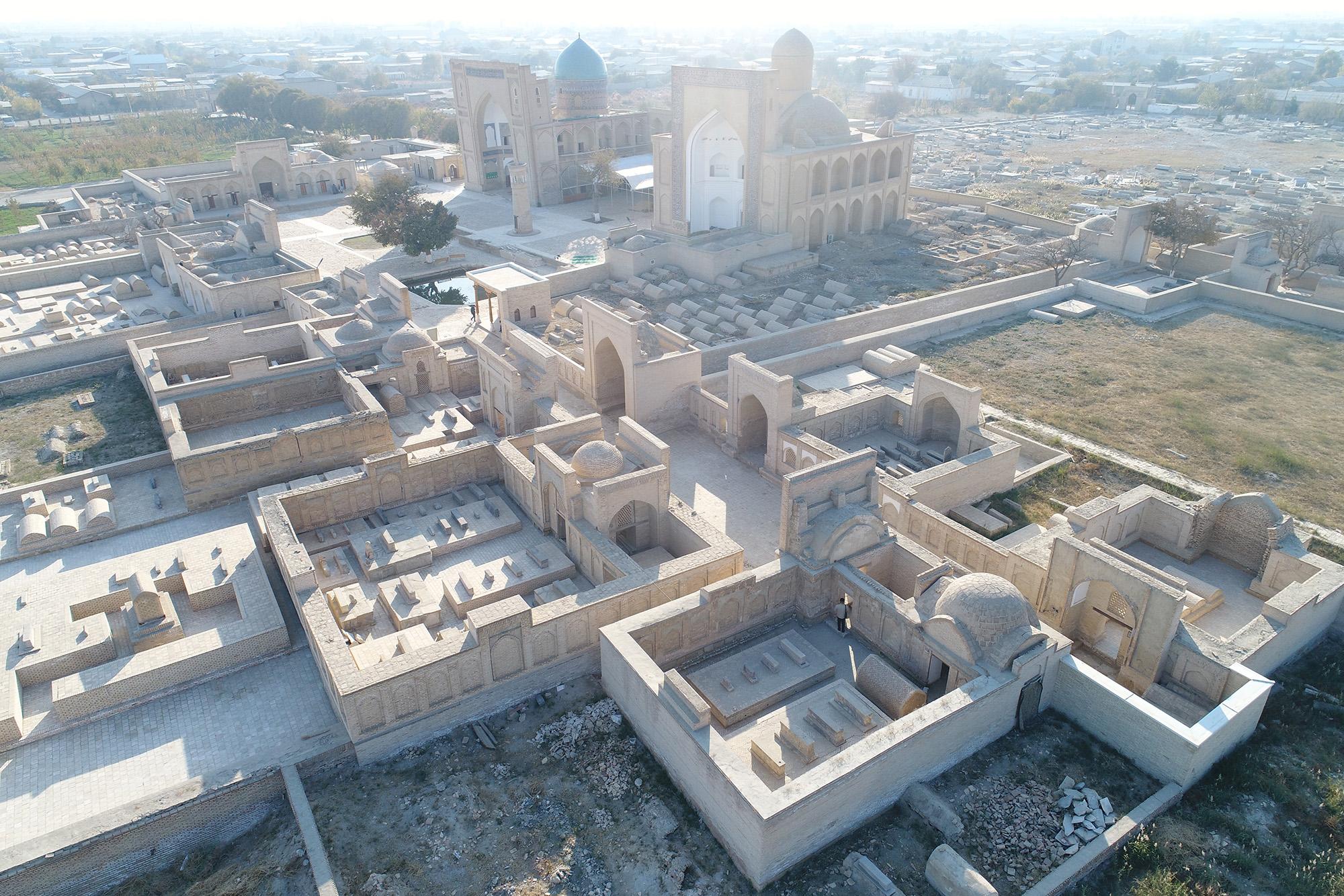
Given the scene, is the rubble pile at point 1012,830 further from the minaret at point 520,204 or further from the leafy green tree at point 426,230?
the minaret at point 520,204

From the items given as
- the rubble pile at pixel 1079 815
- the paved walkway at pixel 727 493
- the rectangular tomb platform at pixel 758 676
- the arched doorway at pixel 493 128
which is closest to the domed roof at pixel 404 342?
the paved walkway at pixel 727 493

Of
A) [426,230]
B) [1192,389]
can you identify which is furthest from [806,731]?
[426,230]

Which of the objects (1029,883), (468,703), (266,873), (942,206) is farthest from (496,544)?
(942,206)

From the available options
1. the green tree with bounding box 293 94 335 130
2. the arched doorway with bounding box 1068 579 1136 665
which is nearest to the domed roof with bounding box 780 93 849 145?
the arched doorway with bounding box 1068 579 1136 665

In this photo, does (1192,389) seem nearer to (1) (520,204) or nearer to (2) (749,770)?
(2) (749,770)

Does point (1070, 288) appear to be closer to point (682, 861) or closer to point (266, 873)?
point (682, 861)
